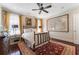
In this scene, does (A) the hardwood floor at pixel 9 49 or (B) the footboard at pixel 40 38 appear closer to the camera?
(A) the hardwood floor at pixel 9 49

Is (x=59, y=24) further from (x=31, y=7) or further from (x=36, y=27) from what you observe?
(x=31, y=7)

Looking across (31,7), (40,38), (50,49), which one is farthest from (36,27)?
(50,49)

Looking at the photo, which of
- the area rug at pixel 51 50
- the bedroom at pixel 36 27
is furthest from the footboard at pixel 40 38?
the area rug at pixel 51 50

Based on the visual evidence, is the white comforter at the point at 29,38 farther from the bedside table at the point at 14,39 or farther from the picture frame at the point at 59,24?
the picture frame at the point at 59,24

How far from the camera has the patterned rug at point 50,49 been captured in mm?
1597

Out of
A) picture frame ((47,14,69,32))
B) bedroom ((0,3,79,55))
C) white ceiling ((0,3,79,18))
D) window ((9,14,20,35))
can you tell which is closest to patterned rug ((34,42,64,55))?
bedroom ((0,3,79,55))

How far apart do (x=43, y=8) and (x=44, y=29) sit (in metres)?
0.45

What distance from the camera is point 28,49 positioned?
63.1 inches

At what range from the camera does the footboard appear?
1.66m

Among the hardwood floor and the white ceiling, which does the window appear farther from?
the hardwood floor

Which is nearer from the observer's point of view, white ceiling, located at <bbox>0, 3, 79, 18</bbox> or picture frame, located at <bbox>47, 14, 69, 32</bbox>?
white ceiling, located at <bbox>0, 3, 79, 18</bbox>

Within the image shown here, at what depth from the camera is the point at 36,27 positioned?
1666 millimetres

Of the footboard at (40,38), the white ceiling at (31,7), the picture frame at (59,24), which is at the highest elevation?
the white ceiling at (31,7)
